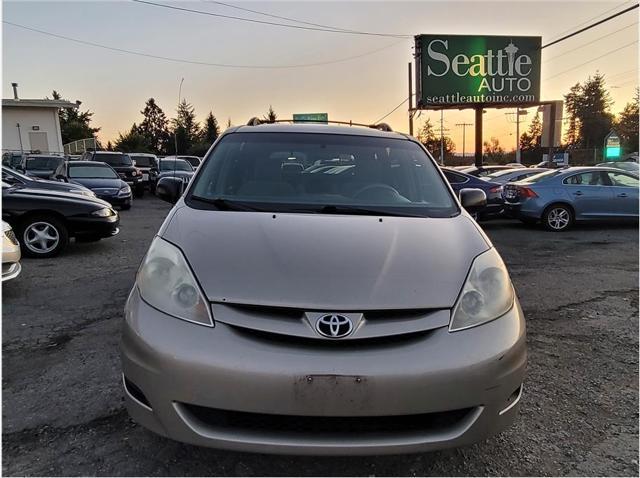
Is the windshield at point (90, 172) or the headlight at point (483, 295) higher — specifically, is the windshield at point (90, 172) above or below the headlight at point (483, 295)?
above

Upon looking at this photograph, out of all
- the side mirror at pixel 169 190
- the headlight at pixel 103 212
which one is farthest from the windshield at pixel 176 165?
the side mirror at pixel 169 190

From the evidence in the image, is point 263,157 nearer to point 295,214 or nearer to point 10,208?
point 295,214

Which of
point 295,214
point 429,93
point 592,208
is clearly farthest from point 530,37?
point 295,214

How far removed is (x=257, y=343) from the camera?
190cm

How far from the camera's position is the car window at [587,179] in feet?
34.3

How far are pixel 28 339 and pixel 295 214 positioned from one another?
256 centimetres

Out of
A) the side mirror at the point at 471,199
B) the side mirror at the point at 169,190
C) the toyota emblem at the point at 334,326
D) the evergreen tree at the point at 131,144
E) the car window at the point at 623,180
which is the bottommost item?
the car window at the point at 623,180

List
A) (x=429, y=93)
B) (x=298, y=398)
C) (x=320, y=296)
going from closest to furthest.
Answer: (x=298, y=398) < (x=320, y=296) < (x=429, y=93)

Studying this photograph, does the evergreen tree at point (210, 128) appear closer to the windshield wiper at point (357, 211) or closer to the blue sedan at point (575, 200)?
the blue sedan at point (575, 200)

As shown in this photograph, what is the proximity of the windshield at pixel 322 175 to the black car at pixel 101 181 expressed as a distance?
433 inches

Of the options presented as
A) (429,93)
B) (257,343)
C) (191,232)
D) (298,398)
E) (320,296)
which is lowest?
(298,398)

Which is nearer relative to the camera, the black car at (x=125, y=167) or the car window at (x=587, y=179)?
the car window at (x=587, y=179)

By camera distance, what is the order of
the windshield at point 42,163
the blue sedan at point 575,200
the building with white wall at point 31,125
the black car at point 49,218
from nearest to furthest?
the black car at point 49,218, the blue sedan at point 575,200, the windshield at point 42,163, the building with white wall at point 31,125

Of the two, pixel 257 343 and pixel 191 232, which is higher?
pixel 191 232
